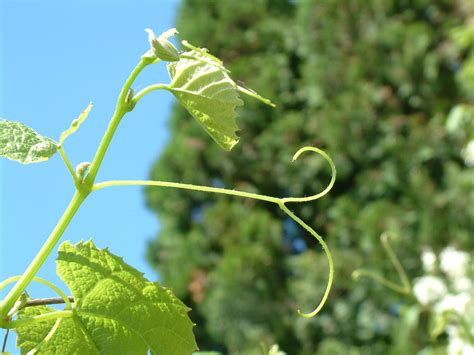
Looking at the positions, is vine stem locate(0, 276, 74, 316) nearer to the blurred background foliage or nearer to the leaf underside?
the leaf underside

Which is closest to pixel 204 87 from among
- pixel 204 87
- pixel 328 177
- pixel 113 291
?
pixel 204 87

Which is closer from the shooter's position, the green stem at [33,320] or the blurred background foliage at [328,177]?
the green stem at [33,320]

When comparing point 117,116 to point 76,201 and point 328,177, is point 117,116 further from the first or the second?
point 328,177

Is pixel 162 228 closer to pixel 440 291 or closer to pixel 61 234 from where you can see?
pixel 440 291

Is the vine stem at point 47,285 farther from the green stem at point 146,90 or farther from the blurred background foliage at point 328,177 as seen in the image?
the blurred background foliage at point 328,177

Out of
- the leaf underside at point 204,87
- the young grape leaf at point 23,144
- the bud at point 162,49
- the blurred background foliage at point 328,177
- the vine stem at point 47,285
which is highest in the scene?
the blurred background foliage at point 328,177

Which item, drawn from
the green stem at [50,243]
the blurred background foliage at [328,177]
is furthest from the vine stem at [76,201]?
the blurred background foliage at [328,177]

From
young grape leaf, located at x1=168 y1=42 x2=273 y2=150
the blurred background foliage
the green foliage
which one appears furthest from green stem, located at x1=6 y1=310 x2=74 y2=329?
the blurred background foliage

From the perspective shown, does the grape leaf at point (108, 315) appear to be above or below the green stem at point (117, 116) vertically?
below
